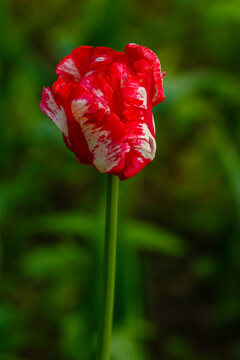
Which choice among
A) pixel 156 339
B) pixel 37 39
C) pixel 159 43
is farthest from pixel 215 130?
pixel 37 39

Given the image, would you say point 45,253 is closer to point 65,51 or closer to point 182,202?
point 65,51

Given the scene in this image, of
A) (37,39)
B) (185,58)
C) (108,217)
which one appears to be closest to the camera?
(108,217)

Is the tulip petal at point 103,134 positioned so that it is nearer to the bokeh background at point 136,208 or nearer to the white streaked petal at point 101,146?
the white streaked petal at point 101,146

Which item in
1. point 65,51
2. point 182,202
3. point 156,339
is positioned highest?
point 65,51

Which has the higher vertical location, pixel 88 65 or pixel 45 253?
pixel 88 65

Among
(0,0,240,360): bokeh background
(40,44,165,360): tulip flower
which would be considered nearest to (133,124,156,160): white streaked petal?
(40,44,165,360): tulip flower

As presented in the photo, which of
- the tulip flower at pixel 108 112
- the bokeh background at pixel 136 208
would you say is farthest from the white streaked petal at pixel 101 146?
the bokeh background at pixel 136 208

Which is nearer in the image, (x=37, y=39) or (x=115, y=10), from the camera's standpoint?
(x=115, y=10)
